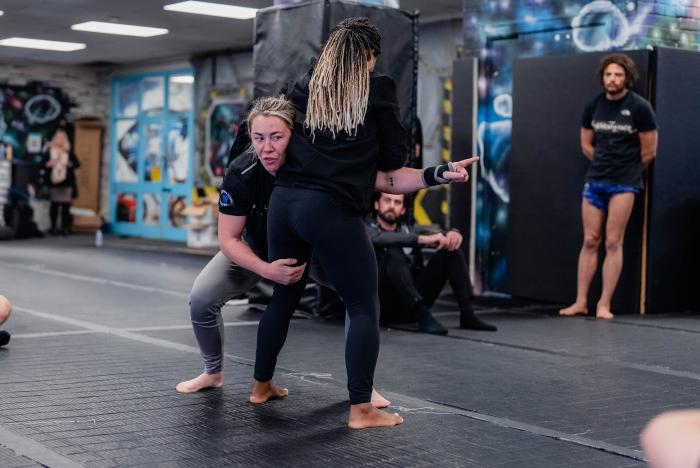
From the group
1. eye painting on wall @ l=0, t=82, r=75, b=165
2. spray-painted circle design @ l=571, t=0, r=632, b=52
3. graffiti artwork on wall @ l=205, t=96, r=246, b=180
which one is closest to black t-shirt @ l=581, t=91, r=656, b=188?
spray-painted circle design @ l=571, t=0, r=632, b=52

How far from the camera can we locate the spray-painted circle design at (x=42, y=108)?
67.5ft

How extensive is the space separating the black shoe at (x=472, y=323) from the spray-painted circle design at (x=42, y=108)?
1547cm

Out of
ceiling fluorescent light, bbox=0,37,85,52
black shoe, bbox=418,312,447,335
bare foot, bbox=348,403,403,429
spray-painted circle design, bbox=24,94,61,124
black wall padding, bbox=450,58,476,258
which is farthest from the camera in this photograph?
spray-painted circle design, bbox=24,94,61,124

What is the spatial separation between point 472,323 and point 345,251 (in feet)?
10.9

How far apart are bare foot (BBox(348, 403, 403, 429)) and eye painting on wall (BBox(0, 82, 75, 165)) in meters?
17.7

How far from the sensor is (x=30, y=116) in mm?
20578

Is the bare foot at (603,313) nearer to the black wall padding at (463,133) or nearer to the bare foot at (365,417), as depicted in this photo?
the black wall padding at (463,133)

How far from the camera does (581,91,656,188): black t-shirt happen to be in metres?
7.85

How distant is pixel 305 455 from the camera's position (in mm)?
3703

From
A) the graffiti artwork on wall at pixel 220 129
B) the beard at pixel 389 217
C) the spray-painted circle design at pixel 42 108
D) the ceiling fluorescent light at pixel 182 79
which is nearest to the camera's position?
the beard at pixel 389 217

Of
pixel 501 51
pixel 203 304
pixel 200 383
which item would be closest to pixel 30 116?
pixel 501 51

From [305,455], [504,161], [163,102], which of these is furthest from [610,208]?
[163,102]

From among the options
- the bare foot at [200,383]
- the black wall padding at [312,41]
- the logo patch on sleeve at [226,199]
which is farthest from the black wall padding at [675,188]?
the logo patch on sleeve at [226,199]

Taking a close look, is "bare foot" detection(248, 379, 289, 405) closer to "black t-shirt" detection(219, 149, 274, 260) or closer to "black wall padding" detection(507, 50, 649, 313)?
"black t-shirt" detection(219, 149, 274, 260)
